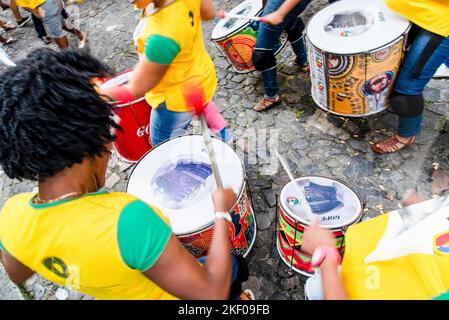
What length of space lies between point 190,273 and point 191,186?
0.80 meters

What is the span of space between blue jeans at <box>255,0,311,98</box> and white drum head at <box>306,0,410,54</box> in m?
0.19

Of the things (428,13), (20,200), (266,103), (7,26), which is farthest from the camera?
(7,26)

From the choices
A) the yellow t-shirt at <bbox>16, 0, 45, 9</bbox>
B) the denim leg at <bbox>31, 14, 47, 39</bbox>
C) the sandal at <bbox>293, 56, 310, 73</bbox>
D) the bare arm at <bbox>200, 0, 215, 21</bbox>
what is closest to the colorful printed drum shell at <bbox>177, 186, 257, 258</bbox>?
the bare arm at <bbox>200, 0, 215, 21</bbox>

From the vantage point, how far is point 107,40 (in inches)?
190

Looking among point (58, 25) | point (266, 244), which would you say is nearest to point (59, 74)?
point (266, 244)

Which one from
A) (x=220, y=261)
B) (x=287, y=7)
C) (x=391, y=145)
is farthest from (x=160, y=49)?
(x=391, y=145)

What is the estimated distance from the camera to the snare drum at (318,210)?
70.7 inches

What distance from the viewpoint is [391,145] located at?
8.95 ft

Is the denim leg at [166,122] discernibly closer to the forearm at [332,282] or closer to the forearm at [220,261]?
the forearm at [220,261]

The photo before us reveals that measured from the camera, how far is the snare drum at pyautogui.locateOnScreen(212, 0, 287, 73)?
121 inches

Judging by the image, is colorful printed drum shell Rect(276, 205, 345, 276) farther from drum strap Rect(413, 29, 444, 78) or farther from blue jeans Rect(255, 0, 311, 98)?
blue jeans Rect(255, 0, 311, 98)

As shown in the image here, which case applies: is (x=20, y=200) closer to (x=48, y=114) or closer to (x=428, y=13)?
(x=48, y=114)

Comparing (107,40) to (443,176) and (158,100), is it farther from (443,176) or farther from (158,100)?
(443,176)
